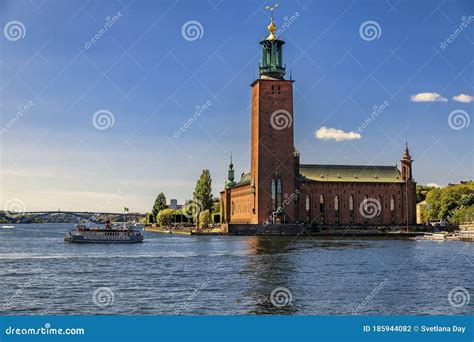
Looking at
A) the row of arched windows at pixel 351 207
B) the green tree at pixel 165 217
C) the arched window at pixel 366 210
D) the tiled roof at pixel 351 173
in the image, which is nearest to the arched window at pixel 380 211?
the row of arched windows at pixel 351 207

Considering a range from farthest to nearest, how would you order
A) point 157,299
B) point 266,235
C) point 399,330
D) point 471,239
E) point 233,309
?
1. point 266,235
2. point 471,239
3. point 157,299
4. point 233,309
5. point 399,330

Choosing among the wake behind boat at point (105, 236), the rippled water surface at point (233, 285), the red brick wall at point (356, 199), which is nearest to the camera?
the rippled water surface at point (233, 285)

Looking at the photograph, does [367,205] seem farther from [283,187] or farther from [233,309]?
[233,309]

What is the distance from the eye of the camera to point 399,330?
412 inches

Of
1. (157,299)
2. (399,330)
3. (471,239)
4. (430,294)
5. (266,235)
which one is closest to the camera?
(399,330)

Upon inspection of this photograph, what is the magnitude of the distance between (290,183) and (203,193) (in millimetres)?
19652

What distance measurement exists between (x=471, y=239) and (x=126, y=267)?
5103cm

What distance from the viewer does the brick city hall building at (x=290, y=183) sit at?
95.4 metres

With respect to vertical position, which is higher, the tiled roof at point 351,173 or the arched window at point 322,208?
the tiled roof at point 351,173

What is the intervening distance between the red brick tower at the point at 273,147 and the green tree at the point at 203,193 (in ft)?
44.3

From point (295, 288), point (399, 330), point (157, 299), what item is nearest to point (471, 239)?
point (295, 288)

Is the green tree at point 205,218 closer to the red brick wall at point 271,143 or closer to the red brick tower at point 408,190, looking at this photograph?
the red brick wall at point 271,143

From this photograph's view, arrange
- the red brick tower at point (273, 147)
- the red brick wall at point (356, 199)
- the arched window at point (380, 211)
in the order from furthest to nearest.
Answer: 1. the arched window at point (380, 211)
2. the red brick wall at point (356, 199)
3. the red brick tower at point (273, 147)

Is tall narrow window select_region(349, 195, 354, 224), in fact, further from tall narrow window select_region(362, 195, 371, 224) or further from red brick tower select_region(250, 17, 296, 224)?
red brick tower select_region(250, 17, 296, 224)
